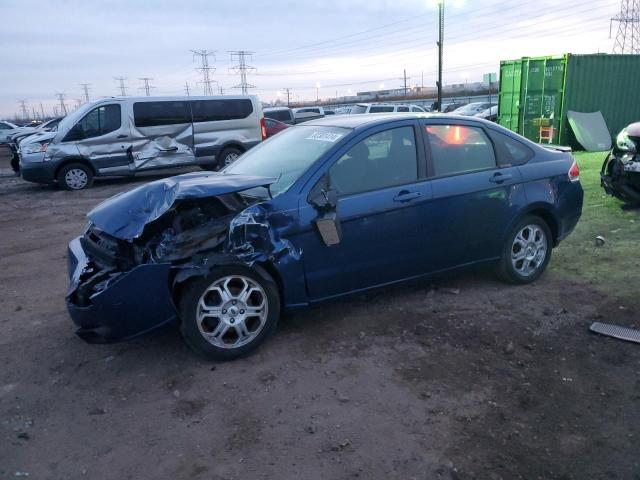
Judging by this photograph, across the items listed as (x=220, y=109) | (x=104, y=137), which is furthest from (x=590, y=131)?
(x=104, y=137)

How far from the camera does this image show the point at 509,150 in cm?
498

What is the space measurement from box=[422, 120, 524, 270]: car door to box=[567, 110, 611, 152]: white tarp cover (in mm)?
11965

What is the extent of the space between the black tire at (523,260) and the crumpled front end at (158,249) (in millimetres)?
2154

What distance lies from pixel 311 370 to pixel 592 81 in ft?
50.4

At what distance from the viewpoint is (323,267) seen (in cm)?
405

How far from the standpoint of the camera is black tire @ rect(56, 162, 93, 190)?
12586mm

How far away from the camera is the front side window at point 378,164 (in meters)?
4.15

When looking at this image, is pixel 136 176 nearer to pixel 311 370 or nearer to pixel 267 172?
pixel 267 172

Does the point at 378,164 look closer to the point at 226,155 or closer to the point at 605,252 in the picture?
the point at 605,252

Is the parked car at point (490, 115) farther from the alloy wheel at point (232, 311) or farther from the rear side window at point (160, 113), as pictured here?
the alloy wheel at point (232, 311)

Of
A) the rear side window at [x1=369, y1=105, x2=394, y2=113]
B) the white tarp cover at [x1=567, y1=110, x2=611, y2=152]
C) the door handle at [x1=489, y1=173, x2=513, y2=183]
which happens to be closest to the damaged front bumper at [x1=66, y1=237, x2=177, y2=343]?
the door handle at [x1=489, y1=173, x2=513, y2=183]

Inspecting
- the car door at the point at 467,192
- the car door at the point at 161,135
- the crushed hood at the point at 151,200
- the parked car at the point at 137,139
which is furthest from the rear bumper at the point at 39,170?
the car door at the point at 467,192

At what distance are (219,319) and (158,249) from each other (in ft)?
2.05

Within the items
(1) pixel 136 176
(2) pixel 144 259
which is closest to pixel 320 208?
(2) pixel 144 259
